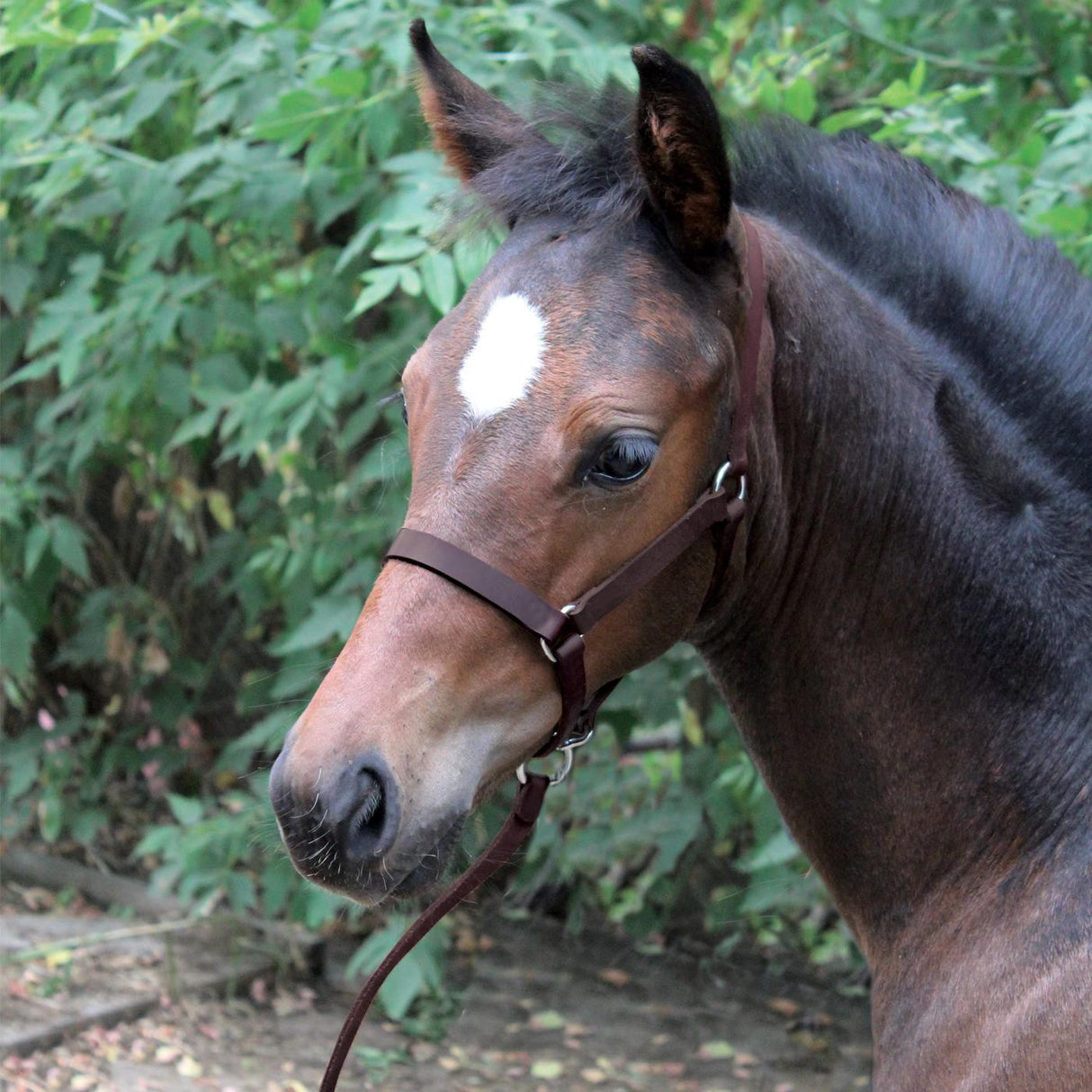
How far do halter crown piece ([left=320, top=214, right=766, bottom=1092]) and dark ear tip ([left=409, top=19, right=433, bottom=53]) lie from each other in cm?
65

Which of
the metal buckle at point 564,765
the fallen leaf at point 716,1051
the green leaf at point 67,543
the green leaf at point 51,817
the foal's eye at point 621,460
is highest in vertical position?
the foal's eye at point 621,460

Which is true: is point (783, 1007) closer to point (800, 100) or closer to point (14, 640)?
point (14, 640)

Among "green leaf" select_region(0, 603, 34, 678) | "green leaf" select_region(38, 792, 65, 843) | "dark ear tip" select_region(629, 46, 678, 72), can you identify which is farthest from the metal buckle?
"green leaf" select_region(38, 792, 65, 843)

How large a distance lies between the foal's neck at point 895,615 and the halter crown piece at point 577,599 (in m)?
0.06

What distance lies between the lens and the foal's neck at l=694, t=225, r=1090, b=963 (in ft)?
6.05

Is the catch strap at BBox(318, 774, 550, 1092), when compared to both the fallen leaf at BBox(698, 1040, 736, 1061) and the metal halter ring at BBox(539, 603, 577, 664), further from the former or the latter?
the fallen leaf at BBox(698, 1040, 736, 1061)

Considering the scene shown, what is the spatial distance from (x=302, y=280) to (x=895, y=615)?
2.87m

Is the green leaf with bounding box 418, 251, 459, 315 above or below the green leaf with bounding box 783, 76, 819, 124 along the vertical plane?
below

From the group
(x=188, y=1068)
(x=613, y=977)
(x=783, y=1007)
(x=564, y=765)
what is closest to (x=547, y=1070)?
(x=613, y=977)

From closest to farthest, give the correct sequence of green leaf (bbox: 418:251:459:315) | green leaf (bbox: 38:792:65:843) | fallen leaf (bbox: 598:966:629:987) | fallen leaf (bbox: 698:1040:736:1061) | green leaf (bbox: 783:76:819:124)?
green leaf (bbox: 418:251:459:315)
green leaf (bbox: 783:76:819:124)
fallen leaf (bbox: 698:1040:736:1061)
fallen leaf (bbox: 598:966:629:987)
green leaf (bbox: 38:792:65:843)

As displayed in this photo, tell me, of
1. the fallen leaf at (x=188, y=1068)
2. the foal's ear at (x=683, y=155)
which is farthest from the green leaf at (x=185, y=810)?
the foal's ear at (x=683, y=155)

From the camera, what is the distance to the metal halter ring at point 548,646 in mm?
1722

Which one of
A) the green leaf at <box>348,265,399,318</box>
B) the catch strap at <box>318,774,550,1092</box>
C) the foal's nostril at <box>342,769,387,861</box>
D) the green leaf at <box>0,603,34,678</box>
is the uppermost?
the green leaf at <box>348,265,399,318</box>

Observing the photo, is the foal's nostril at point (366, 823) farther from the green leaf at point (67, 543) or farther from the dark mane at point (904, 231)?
the green leaf at point (67, 543)
